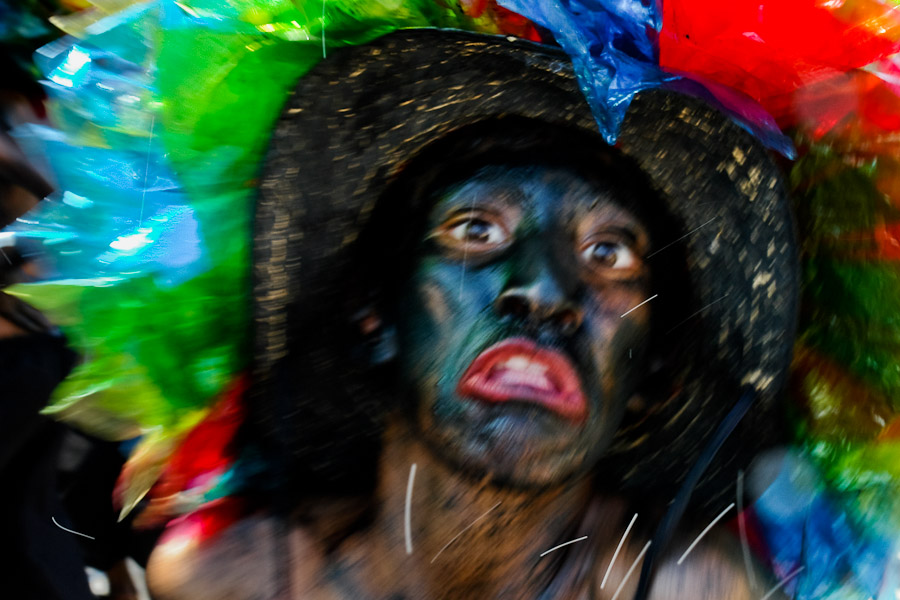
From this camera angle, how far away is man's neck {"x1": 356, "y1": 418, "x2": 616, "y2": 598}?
28.9 inches

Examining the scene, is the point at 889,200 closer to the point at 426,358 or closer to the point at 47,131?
the point at 426,358

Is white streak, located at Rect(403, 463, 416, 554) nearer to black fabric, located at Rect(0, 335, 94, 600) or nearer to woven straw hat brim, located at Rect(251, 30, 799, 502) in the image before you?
woven straw hat brim, located at Rect(251, 30, 799, 502)

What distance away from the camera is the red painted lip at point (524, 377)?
68 centimetres

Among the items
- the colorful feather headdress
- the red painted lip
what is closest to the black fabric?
the colorful feather headdress

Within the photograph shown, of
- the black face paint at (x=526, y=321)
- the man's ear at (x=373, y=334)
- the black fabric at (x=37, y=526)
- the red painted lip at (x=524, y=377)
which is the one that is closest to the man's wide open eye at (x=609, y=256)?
the black face paint at (x=526, y=321)

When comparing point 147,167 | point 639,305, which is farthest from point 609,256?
point 147,167

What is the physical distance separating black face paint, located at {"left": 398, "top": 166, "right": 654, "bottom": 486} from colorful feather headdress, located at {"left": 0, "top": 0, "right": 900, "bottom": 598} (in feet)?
→ 0.37

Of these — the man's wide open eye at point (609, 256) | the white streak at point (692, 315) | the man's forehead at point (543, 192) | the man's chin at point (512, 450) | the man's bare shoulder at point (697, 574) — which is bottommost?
the man's bare shoulder at point (697, 574)

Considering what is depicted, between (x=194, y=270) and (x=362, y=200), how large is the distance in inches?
7.3

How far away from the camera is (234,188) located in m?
0.72

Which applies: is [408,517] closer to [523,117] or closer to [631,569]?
[631,569]

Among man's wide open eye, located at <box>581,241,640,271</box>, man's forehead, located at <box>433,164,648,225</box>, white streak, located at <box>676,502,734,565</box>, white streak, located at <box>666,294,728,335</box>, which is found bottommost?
white streak, located at <box>676,502,734,565</box>

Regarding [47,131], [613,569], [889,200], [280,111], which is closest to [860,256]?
[889,200]

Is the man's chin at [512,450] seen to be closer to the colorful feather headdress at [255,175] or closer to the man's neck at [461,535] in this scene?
the man's neck at [461,535]
